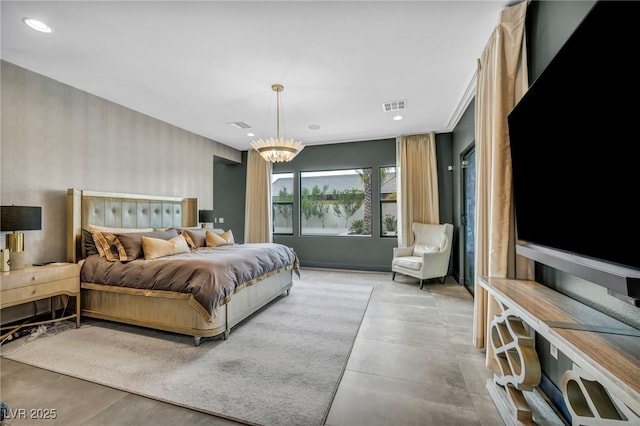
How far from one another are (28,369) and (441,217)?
5912 millimetres

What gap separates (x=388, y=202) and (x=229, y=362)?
15.0ft

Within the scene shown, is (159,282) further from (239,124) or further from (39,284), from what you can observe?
(239,124)

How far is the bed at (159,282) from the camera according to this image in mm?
2652

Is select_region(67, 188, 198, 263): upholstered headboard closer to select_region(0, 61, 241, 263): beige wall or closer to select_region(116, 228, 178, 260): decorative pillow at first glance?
select_region(0, 61, 241, 263): beige wall

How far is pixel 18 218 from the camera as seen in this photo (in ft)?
8.54

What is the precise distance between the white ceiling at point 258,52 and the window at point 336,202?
6.92 ft

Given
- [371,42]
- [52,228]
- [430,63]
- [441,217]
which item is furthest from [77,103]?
[441,217]

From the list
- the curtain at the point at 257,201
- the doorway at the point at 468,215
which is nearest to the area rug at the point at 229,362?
the doorway at the point at 468,215

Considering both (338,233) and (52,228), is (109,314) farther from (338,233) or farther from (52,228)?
(338,233)

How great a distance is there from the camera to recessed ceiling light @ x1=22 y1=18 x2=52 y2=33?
7.56ft

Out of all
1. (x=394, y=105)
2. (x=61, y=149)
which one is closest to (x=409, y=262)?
(x=394, y=105)

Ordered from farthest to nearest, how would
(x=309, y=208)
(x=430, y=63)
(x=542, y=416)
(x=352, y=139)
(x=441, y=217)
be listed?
(x=309, y=208) → (x=352, y=139) → (x=441, y=217) → (x=430, y=63) → (x=542, y=416)

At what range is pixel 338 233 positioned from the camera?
251 inches

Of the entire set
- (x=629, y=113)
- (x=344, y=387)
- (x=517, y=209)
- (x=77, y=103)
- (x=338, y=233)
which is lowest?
(x=344, y=387)
